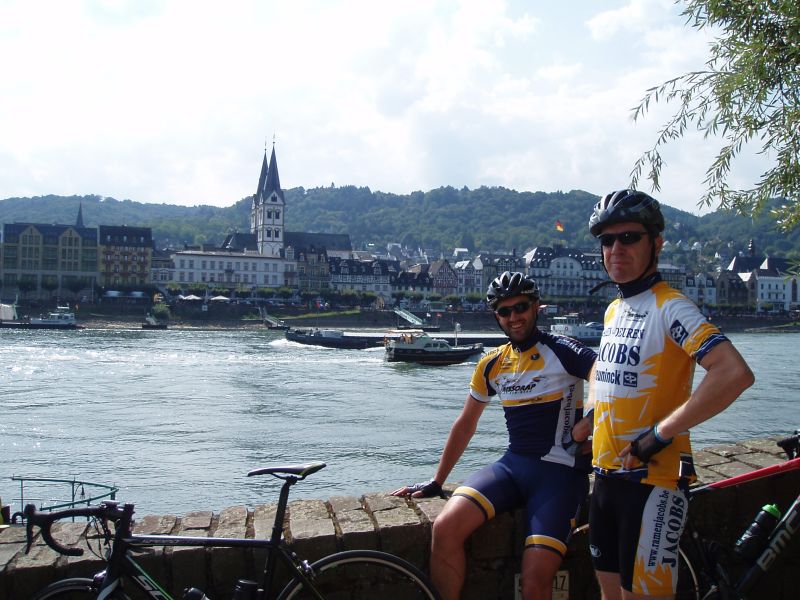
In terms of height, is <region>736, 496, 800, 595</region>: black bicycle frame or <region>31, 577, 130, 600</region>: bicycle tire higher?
<region>736, 496, 800, 595</region>: black bicycle frame

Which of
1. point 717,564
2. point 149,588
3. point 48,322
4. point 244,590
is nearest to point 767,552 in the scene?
point 717,564

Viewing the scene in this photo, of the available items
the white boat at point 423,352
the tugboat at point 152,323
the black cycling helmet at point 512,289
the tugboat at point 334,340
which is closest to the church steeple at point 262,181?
the tugboat at point 152,323

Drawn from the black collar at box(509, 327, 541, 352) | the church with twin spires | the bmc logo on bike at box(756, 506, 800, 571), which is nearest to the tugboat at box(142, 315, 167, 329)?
the church with twin spires

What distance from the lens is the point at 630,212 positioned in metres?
3.03

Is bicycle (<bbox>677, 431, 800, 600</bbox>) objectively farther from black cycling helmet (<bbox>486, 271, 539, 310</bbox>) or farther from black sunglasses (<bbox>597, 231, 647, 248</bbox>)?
black cycling helmet (<bbox>486, 271, 539, 310</bbox>)

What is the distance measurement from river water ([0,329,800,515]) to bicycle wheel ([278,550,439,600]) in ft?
34.4

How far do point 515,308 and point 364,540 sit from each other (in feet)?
4.08

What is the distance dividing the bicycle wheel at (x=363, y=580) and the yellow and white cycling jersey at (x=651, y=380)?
2.57 ft

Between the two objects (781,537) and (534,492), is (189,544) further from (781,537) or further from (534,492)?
(781,537)

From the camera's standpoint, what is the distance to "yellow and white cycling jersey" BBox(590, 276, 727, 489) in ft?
9.16

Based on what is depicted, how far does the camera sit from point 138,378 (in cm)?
3547

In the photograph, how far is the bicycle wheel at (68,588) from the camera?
2.86m

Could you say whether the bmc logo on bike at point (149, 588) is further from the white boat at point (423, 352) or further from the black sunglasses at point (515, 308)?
the white boat at point (423, 352)

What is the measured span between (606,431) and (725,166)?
3.58 meters
